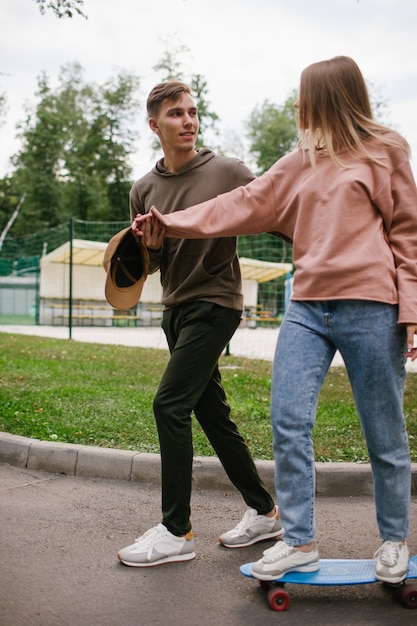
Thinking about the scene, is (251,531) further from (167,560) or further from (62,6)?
(62,6)

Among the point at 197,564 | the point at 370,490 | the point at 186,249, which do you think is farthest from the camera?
the point at 370,490

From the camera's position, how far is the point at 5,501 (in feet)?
14.1

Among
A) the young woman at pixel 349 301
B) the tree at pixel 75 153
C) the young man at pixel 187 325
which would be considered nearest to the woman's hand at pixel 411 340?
the young woman at pixel 349 301

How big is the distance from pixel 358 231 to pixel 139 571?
183cm

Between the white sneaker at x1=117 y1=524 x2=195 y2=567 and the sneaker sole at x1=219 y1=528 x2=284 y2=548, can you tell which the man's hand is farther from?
the sneaker sole at x1=219 y1=528 x2=284 y2=548

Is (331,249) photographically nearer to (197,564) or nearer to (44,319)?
(197,564)

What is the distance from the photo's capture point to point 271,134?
52.8 meters

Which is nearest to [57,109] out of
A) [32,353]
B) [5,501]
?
[32,353]

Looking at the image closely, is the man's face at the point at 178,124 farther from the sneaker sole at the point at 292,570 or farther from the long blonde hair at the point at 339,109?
the sneaker sole at the point at 292,570

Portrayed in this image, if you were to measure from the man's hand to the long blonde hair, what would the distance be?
800 mm

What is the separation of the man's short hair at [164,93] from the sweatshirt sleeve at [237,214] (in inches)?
32.2

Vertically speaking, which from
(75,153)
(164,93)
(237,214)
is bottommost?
(237,214)

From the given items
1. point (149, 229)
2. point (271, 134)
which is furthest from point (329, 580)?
point (271, 134)

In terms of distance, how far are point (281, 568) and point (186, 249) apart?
5.24 feet
